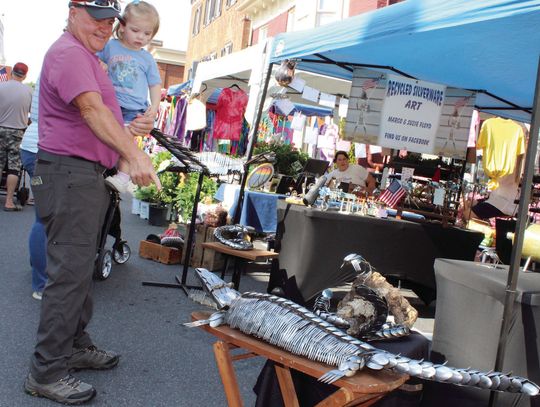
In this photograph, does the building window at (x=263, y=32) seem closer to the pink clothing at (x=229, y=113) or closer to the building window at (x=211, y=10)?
the building window at (x=211, y=10)

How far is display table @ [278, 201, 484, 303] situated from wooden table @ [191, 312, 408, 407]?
9.10 feet

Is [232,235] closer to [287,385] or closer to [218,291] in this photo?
[218,291]

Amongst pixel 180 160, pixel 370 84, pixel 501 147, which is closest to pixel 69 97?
pixel 180 160

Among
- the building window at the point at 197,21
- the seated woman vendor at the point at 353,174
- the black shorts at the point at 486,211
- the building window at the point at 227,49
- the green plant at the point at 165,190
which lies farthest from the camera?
A: the building window at the point at 197,21

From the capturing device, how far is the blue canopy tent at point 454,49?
3428 millimetres

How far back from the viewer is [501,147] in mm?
6930

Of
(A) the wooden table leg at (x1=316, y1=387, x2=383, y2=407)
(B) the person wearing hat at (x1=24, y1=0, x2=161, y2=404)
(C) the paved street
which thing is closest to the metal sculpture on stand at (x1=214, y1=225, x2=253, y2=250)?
(C) the paved street

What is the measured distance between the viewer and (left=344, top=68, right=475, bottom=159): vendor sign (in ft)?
22.2

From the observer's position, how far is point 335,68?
24.8 ft

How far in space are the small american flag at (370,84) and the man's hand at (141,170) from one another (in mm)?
4890

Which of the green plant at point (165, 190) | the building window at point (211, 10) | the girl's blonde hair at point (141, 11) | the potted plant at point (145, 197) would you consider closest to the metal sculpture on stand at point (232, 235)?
the girl's blonde hair at point (141, 11)

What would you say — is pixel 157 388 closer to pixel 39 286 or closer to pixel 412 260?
pixel 39 286

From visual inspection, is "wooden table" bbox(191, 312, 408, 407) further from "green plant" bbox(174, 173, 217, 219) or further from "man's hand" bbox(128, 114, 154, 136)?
"green plant" bbox(174, 173, 217, 219)

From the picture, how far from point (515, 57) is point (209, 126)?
7025 millimetres
